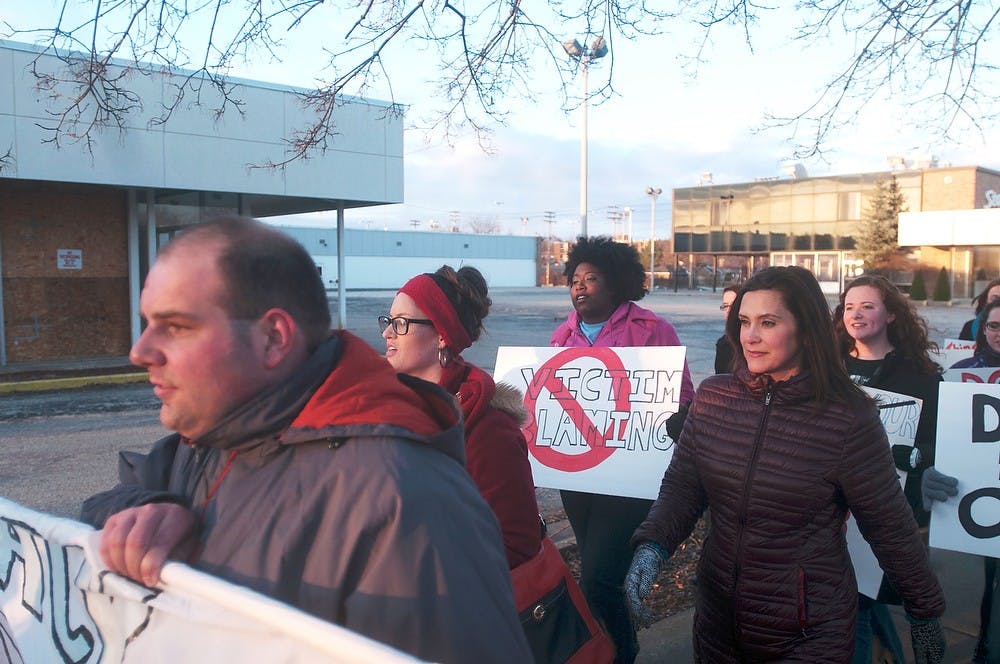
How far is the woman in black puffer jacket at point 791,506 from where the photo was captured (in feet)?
8.82

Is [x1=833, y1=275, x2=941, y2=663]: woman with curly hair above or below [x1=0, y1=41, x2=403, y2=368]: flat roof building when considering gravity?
below

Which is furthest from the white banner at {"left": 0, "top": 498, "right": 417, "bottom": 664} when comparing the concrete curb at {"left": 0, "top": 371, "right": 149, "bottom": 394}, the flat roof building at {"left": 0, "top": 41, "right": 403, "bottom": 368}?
the flat roof building at {"left": 0, "top": 41, "right": 403, "bottom": 368}

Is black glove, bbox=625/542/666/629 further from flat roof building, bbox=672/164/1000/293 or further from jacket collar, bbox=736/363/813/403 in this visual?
flat roof building, bbox=672/164/1000/293

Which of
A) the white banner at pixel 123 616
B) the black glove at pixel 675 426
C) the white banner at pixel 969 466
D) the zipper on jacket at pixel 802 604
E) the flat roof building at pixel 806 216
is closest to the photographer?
the white banner at pixel 123 616

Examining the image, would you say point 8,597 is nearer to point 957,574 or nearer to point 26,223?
point 957,574

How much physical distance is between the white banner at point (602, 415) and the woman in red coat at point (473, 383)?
4.68 ft

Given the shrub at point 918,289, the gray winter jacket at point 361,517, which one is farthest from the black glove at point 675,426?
the shrub at point 918,289

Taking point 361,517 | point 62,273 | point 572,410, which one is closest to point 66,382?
point 62,273

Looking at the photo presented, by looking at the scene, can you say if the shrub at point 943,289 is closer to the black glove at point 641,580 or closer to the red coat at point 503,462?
the black glove at point 641,580

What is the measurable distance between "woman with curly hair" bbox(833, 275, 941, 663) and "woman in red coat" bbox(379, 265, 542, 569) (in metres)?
2.11

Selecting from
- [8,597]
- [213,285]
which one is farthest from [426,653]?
[8,597]

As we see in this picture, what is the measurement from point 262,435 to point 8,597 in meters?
0.90

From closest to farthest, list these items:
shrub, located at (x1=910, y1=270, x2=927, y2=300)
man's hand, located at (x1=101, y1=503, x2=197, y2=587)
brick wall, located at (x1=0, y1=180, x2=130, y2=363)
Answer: man's hand, located at (x1=101, y1=503, x2=197, y2=587) → brick wall, located at (x1=0, y1=180, x2=130, y2=363) → shrub, located at (x1=910, y1=270, x2=927, y2=300)

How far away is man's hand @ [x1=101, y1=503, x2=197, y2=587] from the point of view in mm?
1453
